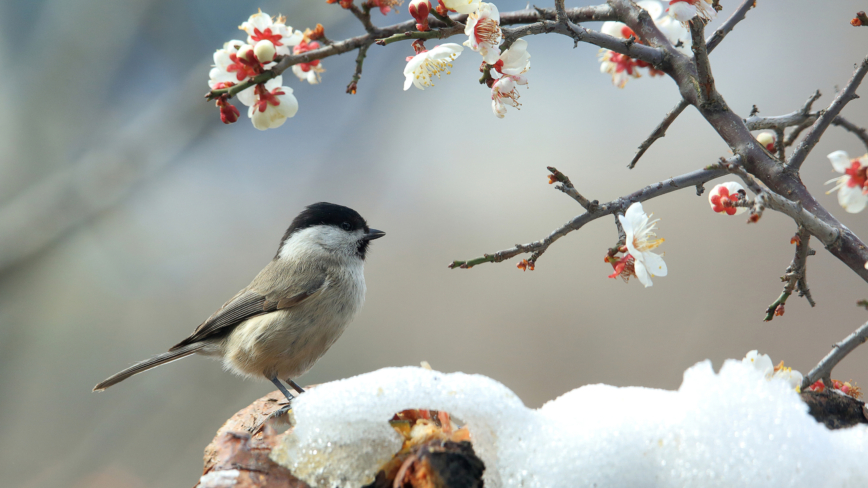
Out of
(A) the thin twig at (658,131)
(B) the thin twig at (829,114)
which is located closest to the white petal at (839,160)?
(B) the thin twig at (829,114)

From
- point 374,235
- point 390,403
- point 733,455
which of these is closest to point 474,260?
point 390,403

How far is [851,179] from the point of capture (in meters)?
0.74

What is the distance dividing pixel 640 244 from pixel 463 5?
359mm

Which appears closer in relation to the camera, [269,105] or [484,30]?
[484,30]

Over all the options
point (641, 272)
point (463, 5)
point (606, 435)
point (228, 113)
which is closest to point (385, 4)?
point (463, 5)

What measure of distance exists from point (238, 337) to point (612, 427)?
800 mm

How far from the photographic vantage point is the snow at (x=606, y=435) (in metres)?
0.47

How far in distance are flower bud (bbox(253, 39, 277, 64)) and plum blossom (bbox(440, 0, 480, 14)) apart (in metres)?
0.25

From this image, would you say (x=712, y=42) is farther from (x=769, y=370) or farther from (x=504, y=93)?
(x=769, y=370)

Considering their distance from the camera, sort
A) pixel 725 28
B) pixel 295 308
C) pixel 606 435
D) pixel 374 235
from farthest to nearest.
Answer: pixel 374 235 → pixel 295 308 → pixel 725 28 → pixel 606 435

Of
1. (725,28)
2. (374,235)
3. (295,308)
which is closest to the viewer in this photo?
(725,28)

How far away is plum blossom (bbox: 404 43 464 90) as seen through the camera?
2.22 feet

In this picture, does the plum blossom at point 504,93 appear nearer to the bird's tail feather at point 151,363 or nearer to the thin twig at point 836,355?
the thin twig at point 836,355

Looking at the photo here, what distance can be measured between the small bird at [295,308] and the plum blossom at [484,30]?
591 mm
